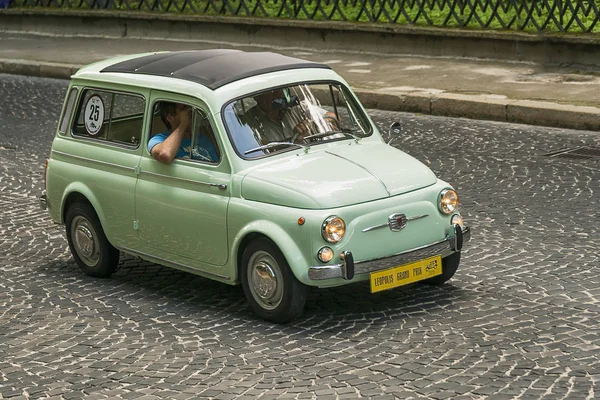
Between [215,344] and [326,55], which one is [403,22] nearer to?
[326,55]

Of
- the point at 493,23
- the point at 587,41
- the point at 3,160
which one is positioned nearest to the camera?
the point at 3,160

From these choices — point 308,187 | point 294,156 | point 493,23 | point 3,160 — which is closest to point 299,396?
point 308,187

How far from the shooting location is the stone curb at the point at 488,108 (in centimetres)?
1359

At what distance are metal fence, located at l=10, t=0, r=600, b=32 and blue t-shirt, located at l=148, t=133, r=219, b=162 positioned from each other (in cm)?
953

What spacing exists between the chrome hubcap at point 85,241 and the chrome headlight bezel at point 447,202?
8.19 ft

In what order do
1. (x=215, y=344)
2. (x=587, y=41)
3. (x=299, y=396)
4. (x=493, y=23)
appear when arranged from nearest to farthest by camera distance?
(x=299, y=396) < (x=215, y=344) < (x=587, y=41) < (x=493, y=23)

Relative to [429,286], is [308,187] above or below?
above

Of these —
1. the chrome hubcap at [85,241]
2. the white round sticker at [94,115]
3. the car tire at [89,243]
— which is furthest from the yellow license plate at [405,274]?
the white round sticker at [94,115]

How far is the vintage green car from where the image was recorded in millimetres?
7391

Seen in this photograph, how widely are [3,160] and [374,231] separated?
6.73m

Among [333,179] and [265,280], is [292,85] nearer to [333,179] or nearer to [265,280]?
[333,179]

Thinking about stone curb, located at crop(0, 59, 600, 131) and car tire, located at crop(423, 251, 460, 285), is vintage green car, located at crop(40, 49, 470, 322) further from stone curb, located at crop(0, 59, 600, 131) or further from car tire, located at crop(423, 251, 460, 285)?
stone curb, located at crop(0, 59, 600, 131)

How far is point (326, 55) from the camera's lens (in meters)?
18.7

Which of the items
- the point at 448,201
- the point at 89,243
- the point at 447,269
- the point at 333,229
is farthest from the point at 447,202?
the point at 89,243
